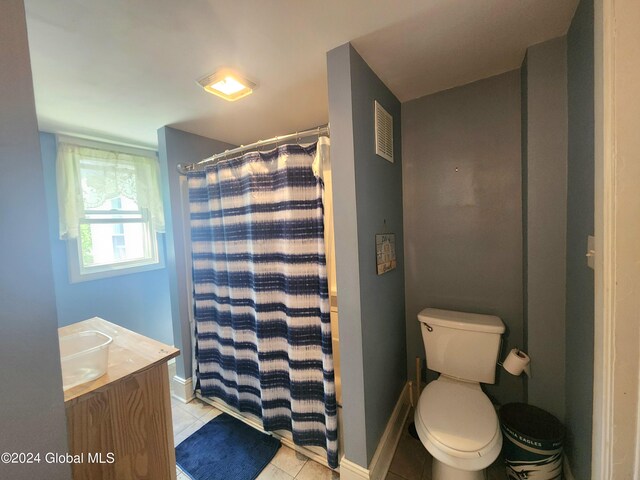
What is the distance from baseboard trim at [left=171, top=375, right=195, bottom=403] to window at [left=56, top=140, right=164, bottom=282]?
3.73 feet

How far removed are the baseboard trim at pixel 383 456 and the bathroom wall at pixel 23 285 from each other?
1.19 m

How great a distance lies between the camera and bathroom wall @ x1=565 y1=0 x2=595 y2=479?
2.92 ft

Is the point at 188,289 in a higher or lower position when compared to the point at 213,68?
lower

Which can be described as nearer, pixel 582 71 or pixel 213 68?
pixel 582 71

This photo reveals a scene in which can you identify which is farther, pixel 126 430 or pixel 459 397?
pixel 459 397

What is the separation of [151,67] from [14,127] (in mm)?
1010

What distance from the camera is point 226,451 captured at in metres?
1.48

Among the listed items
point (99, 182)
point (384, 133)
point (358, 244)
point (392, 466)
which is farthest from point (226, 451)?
point (99, 182)

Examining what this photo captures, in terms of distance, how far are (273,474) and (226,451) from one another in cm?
35

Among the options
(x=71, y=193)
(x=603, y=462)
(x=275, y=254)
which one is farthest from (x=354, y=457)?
(x=71, y=193)

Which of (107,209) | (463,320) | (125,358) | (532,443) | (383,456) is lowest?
(383,456)

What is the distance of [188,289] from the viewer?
1.97m

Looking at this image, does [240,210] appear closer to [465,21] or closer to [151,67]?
[151,67]

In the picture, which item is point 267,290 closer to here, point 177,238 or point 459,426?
point 177,238
